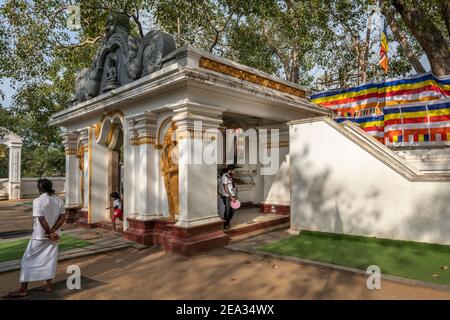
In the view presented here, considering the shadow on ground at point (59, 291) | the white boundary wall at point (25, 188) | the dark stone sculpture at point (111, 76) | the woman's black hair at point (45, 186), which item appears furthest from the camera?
the white boundary wall at point (25, 188)

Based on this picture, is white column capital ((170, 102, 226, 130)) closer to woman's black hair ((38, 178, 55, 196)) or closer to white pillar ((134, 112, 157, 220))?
white pillar ((134, 112, 157, 220))

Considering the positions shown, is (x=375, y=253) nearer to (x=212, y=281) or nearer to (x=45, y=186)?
(x=212, y=281)

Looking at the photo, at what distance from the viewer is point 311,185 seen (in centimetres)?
834

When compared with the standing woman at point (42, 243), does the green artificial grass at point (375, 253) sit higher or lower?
lower

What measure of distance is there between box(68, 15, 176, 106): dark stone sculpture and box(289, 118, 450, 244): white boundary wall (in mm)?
4011

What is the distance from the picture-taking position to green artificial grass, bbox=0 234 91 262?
710 centimetres

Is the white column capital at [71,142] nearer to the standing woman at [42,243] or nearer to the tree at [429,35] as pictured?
the standing woman at [42,243]

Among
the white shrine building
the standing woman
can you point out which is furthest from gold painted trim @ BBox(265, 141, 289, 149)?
the standing woman

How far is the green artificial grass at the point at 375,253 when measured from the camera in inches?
209

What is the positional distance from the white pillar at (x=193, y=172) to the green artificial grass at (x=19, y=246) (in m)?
2.84

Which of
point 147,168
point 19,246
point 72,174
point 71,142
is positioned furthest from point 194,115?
point 72,174

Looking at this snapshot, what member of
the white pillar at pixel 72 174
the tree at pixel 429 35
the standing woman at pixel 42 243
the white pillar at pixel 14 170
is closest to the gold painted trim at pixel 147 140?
the standing woman at pixel 42 243

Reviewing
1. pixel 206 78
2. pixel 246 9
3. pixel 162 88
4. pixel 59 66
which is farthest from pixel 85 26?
pixel 206 78
